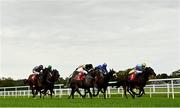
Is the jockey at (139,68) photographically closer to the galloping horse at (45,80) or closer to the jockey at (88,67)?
the jockey at (88,67)

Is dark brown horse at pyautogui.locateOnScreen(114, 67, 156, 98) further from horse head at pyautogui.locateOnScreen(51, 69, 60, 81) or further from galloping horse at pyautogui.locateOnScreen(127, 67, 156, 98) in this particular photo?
horse head at pyautogui.locateOnScreen(51, 69, 60, 81)

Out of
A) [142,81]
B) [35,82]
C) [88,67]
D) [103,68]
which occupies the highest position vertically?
[88,67]

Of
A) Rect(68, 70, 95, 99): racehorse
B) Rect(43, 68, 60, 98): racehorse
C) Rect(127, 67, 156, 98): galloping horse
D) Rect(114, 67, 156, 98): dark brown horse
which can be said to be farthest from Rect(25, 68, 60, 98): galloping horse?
Rect(127, 67, 156, 98): galloping horse

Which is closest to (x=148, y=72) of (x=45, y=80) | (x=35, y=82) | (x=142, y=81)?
(x=142, y=81)

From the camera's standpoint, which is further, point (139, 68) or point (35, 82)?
point (35, 82)

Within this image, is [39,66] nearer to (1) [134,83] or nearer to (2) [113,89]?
(2) [113,89]

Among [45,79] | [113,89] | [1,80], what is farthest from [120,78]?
[1,80]

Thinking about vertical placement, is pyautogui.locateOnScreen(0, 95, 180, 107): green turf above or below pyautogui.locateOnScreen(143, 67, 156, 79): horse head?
below

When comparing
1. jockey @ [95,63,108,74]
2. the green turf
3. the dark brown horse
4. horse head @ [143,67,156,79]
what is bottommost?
the green turf

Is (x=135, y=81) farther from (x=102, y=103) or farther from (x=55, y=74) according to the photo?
(x=102, y=103)

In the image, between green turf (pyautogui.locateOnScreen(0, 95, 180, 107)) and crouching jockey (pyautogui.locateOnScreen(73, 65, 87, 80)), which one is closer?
green turf (pyautogui.locateOnScreen(0, 95, 180, 107))

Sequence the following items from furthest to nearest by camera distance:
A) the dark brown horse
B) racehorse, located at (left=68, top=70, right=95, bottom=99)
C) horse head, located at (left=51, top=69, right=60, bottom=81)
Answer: horse head, located at (left=51, top=69, right=60, bottom=81) → racehorse, located at (left=68, top=70, right=95, bottom=99) → the dark brown horse

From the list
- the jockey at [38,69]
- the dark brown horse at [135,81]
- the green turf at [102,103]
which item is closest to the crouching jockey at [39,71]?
the jockey at [38,69]

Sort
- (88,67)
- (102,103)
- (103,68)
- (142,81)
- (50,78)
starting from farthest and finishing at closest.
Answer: (50,78) → (88,67) → (103,68) → (142,81) → (102,103)
